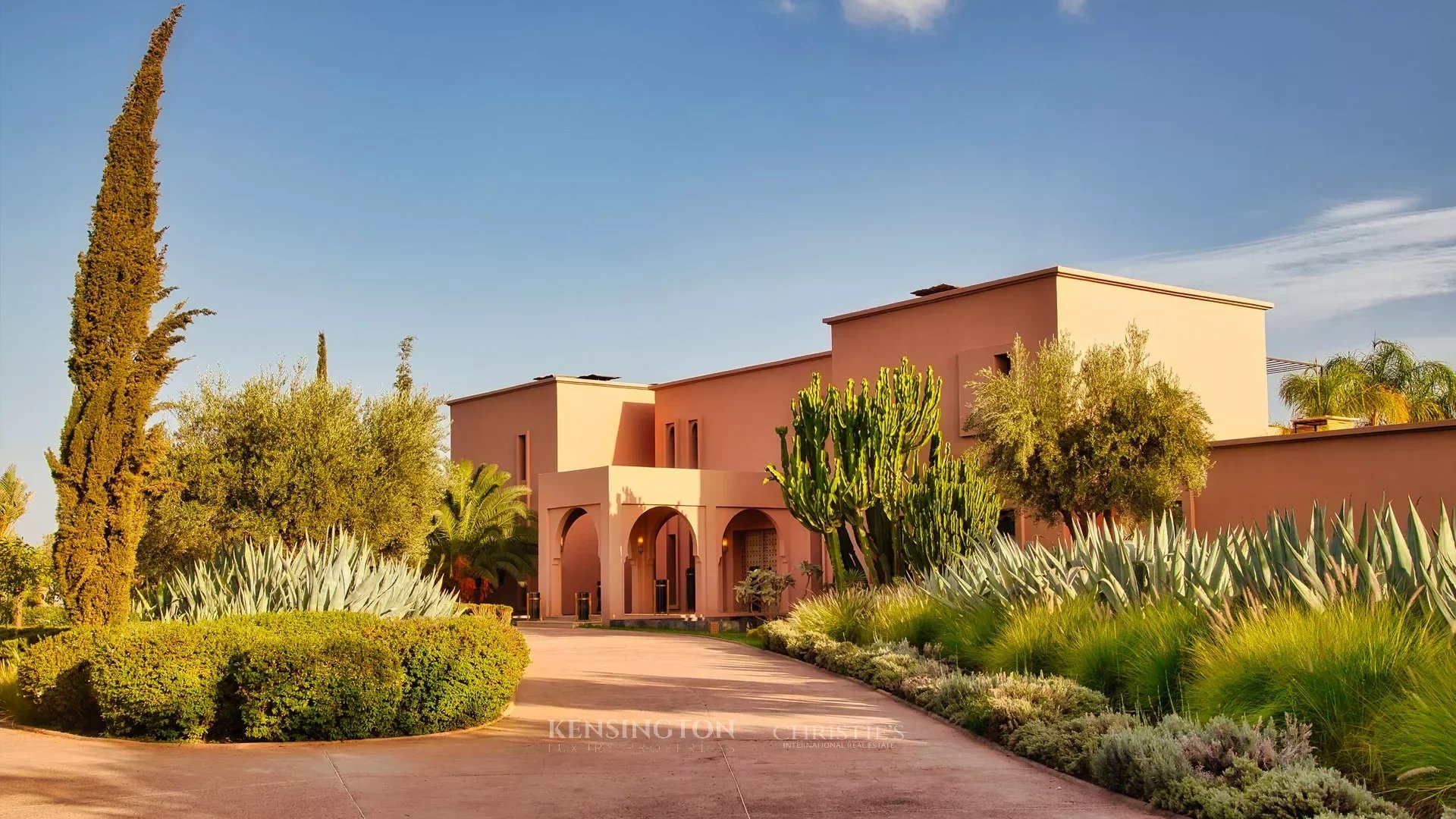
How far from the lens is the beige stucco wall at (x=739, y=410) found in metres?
36.3

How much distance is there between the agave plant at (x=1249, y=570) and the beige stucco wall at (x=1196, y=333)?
11.8 meters

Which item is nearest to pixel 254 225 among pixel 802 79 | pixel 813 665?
pixel 802 79

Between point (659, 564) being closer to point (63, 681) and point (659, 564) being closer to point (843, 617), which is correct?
point (843, 617)

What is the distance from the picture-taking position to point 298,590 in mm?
14484

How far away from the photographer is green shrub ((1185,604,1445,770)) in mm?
7559

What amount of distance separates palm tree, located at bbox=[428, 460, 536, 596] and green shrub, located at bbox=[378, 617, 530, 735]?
24.3 metres

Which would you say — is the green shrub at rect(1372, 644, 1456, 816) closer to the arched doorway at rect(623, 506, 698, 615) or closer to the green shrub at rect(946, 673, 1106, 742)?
the green shrub at rect(946, 673, 1106, 742)

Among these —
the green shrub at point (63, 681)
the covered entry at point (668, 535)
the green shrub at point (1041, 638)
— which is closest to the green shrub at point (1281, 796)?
the green shrub at point (1041, 638)

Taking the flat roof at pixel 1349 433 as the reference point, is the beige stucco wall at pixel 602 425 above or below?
above

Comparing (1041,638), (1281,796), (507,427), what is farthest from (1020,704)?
(507,427)

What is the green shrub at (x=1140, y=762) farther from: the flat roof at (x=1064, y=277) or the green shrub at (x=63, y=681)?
the flat roof at (x=1064, y=277)

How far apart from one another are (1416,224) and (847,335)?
14.1 metres

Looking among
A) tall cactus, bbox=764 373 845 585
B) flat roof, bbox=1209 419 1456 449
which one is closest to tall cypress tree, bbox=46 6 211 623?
tall cactus, bbox=764 373 845 585

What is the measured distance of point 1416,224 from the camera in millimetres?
30297
